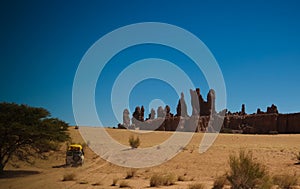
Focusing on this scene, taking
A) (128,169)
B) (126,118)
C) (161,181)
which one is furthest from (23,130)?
(126,118)

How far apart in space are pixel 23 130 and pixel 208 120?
66.2m

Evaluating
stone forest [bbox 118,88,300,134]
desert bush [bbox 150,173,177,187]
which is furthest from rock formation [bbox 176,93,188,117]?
desert bush [bbox 150,173,177,187]

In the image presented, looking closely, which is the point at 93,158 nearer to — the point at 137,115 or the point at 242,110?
the point at 137,115

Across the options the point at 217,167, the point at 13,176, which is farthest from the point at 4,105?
the point at 217,167

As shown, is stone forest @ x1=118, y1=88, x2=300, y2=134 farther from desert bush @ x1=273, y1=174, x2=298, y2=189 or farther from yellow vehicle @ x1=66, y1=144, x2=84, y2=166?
desert bush @ x1=273, y1=174, x2=298, y2=189

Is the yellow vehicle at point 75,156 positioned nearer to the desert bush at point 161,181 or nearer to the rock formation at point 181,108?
the desert bush at point 161,181

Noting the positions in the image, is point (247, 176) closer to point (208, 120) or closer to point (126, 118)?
point (208, 120)

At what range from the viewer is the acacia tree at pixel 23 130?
22.1 metres

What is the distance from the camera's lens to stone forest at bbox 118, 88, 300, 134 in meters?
79.0

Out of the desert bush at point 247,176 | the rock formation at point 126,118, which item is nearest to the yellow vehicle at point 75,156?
the desert bush at point 247,176

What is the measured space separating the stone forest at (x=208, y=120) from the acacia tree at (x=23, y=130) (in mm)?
55520

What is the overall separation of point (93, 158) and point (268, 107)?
77.3 meters

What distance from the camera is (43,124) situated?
23547 mm

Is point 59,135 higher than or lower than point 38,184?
higher
